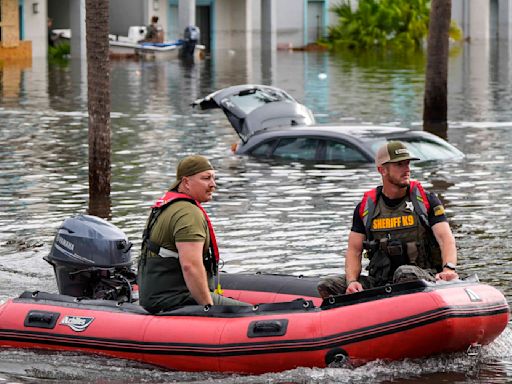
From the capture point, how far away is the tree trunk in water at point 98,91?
16.5 m

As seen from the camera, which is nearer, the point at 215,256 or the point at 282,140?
the point at 215,256

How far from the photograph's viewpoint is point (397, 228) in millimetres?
10016

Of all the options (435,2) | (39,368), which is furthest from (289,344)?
(435,2)

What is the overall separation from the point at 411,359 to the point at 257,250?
498 centimetres

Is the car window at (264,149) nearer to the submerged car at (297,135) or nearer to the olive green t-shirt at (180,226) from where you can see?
the submerged car at (297,135)

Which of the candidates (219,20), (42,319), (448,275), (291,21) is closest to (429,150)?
(448,275)

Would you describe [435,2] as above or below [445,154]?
above

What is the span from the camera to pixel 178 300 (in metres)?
9.95

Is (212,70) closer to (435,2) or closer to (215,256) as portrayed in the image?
(435,2)

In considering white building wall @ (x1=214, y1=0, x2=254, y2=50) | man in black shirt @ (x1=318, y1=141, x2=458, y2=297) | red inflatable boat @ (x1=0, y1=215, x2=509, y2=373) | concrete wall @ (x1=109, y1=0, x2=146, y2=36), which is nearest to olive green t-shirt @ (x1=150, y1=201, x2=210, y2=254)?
red inflatable boat @ (x1=0, y1=215, x2=509, y2=373)

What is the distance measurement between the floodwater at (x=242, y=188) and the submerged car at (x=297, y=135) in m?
0.37

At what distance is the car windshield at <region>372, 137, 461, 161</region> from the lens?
20531 millimetres

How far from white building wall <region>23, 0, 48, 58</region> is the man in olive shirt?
45.6 m

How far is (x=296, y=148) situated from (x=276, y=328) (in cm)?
1214
